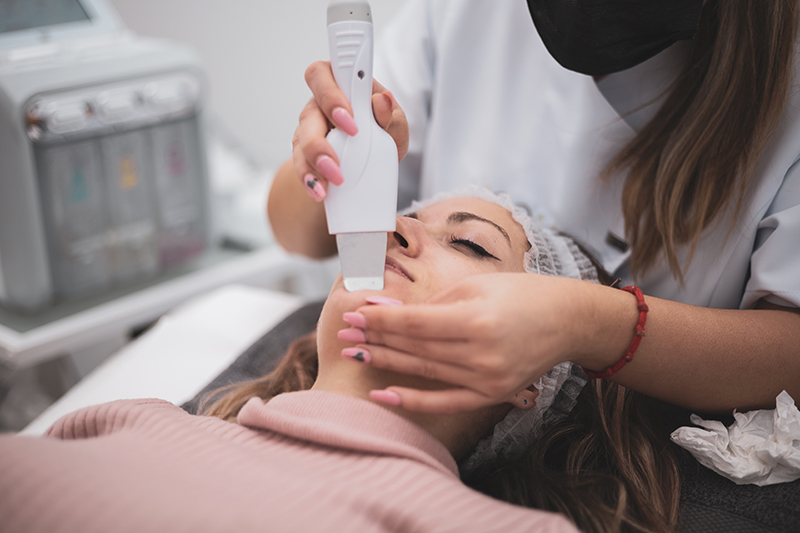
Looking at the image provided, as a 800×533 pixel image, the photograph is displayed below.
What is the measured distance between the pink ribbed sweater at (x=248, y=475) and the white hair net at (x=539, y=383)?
0.44 ft

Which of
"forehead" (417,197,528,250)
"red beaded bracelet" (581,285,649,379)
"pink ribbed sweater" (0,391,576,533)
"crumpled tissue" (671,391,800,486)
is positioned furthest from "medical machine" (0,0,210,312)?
"crumpled tissue" (671,391,800,486)

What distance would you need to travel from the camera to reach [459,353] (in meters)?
0.66

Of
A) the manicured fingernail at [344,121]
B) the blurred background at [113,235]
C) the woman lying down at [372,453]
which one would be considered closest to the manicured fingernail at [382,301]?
the woman lying down at [372,453]

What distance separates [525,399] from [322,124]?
50 cm

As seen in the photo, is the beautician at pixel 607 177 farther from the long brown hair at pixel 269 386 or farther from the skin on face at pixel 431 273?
the long brown hair at pixel 269 386

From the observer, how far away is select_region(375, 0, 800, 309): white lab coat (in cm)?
103

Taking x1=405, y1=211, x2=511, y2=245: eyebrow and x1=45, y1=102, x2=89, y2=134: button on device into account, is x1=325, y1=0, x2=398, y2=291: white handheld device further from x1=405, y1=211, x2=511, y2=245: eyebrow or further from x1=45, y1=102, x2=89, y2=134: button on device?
x1=45, y1=102, x2=89, y2=134: button on device

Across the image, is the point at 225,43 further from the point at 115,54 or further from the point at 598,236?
the point at 598,236

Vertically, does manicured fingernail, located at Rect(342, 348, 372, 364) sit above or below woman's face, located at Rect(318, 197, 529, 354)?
below

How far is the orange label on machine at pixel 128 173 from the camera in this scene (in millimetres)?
1536

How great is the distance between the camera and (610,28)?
0.95m

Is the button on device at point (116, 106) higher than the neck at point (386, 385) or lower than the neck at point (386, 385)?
higher

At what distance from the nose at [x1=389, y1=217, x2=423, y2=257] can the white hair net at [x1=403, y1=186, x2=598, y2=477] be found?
0.20 meters

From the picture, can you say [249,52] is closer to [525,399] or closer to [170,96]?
[170,96]
